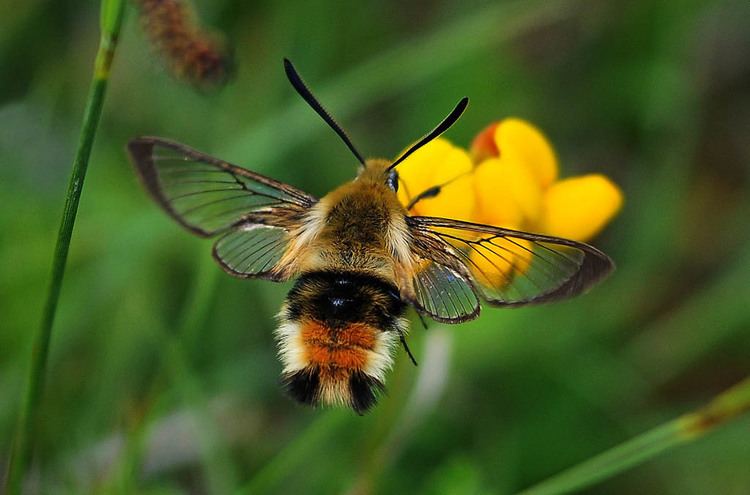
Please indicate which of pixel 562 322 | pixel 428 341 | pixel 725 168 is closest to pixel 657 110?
pixel 725 168


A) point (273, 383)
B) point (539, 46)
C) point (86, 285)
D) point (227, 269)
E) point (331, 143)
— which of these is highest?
point (539, 46)

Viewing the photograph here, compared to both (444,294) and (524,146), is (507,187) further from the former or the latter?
(444,294)

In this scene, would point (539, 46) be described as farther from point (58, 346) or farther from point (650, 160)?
point (58, 346)

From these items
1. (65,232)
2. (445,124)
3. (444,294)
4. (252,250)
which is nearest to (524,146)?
(445,124)

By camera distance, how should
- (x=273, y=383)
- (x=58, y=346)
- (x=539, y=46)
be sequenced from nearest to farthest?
(x=58, y=346), (x=273, y=383), (x=539, y=46)

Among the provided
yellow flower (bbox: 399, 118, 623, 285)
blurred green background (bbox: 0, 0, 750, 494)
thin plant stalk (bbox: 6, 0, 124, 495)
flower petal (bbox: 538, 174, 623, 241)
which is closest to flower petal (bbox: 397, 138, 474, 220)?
yellow flower (bbox: 399, 118, 623, 285)

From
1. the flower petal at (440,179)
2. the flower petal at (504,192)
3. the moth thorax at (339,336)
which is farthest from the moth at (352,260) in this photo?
the flower petal at (504,192)
